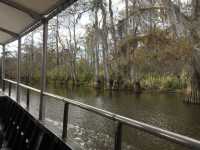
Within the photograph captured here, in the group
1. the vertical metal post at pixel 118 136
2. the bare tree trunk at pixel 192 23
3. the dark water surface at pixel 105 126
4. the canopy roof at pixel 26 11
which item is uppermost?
the bare tree trunk at pixel 192 23

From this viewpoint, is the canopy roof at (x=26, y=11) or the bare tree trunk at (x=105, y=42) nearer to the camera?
the canopy roof at (x=26, y=11)

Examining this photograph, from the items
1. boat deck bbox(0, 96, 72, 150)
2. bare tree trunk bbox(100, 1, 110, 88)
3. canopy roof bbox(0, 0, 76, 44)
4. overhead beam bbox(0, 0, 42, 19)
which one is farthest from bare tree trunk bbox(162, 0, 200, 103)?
overhead beam bbox(0, 0, 42, 19)

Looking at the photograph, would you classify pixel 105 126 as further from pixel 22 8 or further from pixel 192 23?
pixel 192 23

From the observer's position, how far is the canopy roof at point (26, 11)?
3498 millimetres

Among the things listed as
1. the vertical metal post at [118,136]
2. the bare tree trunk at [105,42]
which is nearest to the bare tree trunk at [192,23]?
the bare tree trunk at [105,42]

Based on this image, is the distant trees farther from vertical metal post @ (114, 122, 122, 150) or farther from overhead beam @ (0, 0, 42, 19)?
vertical metal post @ (114, 122, 122, 150)

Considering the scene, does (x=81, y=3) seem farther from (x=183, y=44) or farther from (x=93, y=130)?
(x=93, y=130)

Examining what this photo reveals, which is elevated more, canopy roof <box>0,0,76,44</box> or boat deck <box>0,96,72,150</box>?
canopy roof <box>0,0,76,44</box>

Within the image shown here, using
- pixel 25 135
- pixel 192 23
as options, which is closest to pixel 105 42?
pixel 192 23

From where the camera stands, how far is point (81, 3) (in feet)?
72.5

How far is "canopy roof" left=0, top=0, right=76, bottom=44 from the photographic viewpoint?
3.50m

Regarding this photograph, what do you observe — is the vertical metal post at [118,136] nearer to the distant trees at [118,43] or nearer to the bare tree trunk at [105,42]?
the distant trees at [118,43]

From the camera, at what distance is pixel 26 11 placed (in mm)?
4070

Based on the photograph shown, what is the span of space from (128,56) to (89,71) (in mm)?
8123
